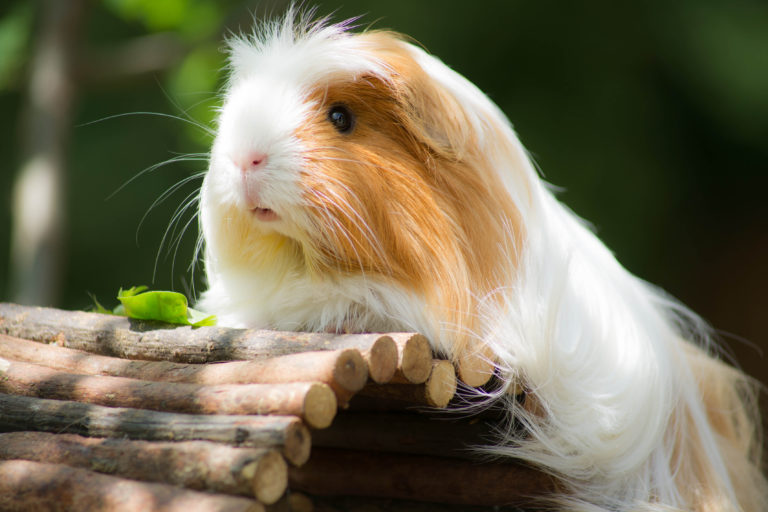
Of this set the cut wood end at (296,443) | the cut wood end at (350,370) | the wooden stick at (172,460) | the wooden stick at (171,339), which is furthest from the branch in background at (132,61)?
the cut wood end at (296,443)

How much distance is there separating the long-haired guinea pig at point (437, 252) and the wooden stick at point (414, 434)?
7 cm

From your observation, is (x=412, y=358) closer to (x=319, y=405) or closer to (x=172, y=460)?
(x=319, y=405)

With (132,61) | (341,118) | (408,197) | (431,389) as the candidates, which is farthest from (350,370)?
(132,61)

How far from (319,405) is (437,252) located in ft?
1.67

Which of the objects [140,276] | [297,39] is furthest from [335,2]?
[297,39]

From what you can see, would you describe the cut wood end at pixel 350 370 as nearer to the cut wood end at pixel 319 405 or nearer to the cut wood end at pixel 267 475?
the cut wood end at pixel 319 405

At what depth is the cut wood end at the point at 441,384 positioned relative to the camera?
64.2 inches

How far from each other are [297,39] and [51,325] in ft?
3.25

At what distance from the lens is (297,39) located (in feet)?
6.36

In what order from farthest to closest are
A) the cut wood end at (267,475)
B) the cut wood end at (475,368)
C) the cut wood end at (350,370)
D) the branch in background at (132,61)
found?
the branch in background at (132,61), the cut wood end at (475,368), the cut wood end at (350,370), the cut wood end at (267,475)

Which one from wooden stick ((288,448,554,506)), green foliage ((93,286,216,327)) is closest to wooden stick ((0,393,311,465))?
green foliage ((93,286,216,327))

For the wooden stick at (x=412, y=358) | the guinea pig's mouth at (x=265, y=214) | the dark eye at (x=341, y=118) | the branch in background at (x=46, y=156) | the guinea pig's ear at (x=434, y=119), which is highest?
the guinea pig's ear at (x=434, y=119)

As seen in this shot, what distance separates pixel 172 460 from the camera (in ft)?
4.64

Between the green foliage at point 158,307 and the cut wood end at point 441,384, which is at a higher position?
the cut wood end at point 441,384
